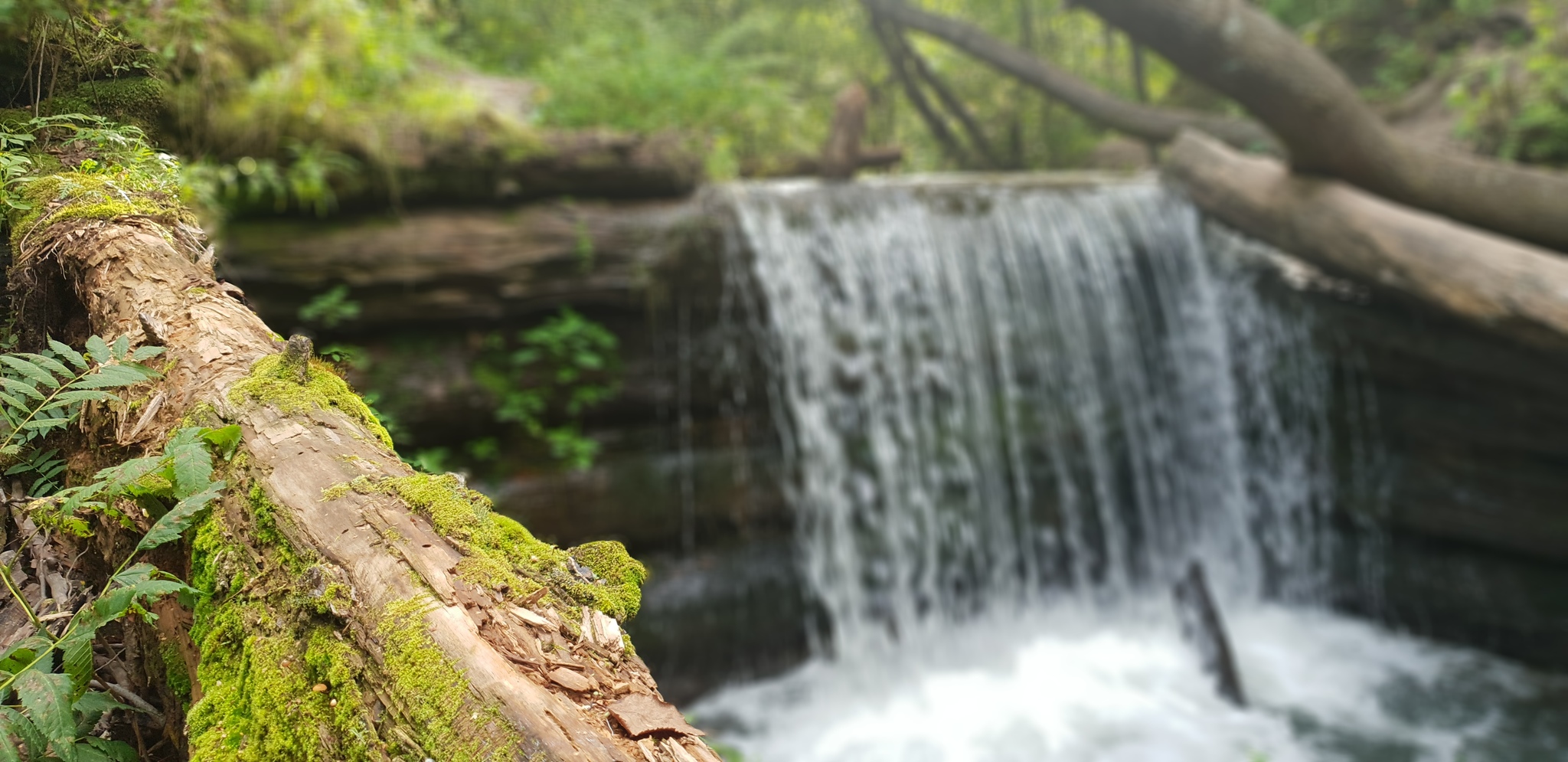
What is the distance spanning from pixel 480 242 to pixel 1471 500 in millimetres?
7251

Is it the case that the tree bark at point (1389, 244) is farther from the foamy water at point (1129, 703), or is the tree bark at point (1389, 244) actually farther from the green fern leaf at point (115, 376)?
the green fern leaf at point (115, 376)

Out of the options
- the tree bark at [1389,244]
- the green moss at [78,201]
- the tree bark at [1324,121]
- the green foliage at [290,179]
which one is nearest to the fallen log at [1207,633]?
the tree bark at [1389,244]

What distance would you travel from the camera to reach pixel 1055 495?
6.70m

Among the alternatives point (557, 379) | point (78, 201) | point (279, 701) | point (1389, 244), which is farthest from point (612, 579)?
point (1389, 244)

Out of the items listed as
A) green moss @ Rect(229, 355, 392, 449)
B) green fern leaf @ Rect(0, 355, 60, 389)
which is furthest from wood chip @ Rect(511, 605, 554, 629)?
green fern leaf @ Rect(0, 355, 60, 389)

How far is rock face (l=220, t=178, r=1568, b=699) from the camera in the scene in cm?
499

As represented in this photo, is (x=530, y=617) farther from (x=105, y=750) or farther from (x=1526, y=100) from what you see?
(x=1526, y=100)

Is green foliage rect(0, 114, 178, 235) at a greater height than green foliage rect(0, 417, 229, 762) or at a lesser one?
greater

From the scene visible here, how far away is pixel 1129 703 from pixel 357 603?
543 cm

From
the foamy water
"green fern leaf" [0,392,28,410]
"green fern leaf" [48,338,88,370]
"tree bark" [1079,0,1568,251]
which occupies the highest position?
"tree bark" [1079,0,1568,251]

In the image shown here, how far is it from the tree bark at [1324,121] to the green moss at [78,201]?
576cm

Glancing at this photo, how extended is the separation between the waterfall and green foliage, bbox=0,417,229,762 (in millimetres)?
4549

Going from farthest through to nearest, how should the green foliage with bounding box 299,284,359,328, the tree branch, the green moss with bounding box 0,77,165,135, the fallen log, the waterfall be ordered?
the tree branch → the waterfall → the fallen log → the green foliage with bounding box 299,284,359,328 → the green moss with bounding box 0,77,165,135

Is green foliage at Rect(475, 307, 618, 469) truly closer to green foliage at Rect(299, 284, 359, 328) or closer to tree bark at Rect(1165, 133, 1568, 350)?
green foliage at Rect(299, 284, 359, 328)
